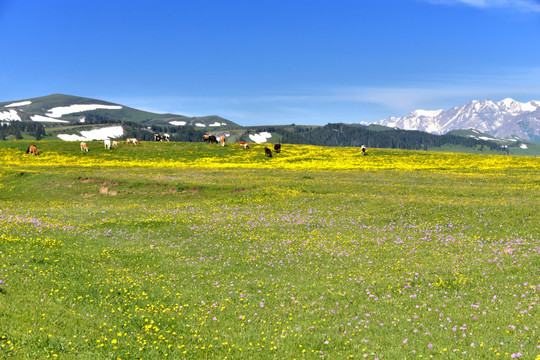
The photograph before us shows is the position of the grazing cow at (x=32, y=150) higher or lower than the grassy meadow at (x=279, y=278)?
higher

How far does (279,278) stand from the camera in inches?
696

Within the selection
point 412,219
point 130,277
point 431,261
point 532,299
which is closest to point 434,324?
point 532,299

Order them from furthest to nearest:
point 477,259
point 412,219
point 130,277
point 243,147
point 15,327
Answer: point 243,147, point 412,219, point 477,259, point 130,277, point 15,327

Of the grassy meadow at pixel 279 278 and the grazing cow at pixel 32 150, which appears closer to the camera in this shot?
the grassy meadow at pixel 279 278

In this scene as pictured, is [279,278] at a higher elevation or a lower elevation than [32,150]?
lower

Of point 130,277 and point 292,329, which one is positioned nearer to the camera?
point 292,329

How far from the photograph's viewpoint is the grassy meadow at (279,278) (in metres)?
11.3

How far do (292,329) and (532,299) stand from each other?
9.96 metres

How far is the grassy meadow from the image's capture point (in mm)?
11281

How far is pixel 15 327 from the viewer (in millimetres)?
10711

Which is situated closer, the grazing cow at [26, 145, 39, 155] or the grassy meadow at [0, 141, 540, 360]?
the grassy meadow at [0, 141, 540, 360]

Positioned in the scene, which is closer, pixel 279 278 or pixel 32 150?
pixel 279 278

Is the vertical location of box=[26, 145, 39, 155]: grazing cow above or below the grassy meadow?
above

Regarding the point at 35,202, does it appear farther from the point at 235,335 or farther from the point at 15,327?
the point at 235,335
